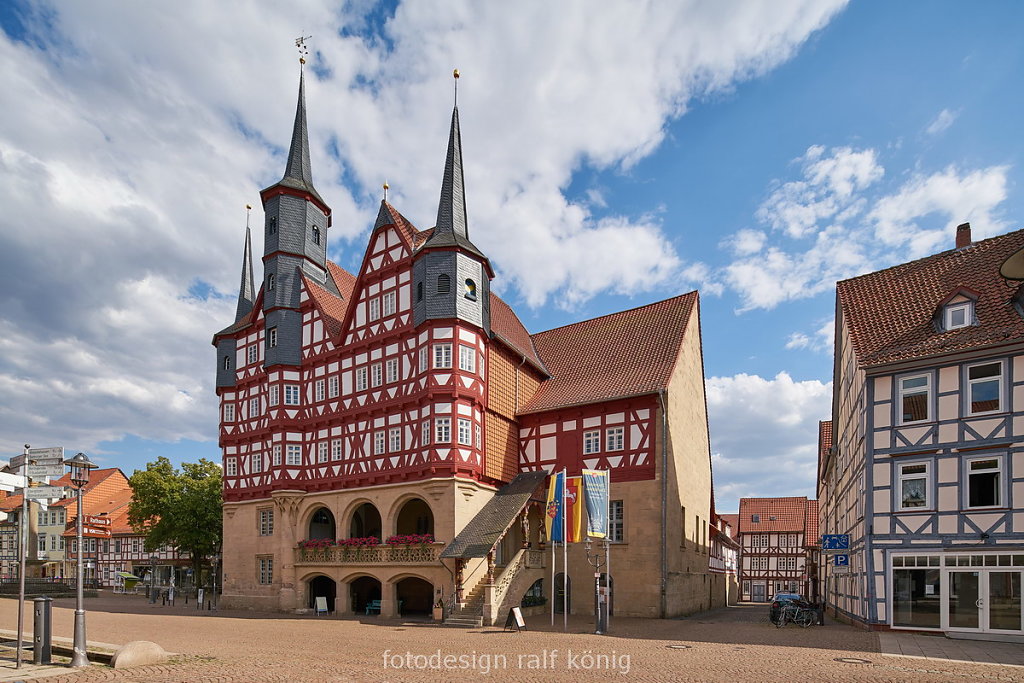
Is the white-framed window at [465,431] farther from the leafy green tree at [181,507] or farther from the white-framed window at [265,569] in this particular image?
the leafy green tree at [181,507]

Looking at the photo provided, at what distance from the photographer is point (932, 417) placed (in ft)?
70.0

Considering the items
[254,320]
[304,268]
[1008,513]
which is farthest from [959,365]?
[254,320]

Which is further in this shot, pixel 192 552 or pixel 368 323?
pixel 192 552

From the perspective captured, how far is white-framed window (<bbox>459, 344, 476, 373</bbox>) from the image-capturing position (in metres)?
30.2

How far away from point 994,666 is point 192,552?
45746 millimetres

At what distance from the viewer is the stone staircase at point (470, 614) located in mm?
24766

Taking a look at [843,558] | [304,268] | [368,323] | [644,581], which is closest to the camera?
[843,558]

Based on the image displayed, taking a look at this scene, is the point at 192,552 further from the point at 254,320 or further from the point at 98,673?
the point at 98,673

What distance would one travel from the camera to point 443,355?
3002 centimetres

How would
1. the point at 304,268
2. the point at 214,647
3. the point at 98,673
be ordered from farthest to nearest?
the point at 304,268
the point at 214,647
the point at 98,673

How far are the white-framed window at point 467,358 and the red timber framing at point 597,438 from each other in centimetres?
478

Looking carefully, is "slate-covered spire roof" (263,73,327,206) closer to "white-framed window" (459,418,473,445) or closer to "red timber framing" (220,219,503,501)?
"red timber framing" (220,219,503,501)

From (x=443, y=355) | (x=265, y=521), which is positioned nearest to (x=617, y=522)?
(x=443, y=355)

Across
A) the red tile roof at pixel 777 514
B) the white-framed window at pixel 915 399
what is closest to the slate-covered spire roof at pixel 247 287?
the white-framed window at pixel 915 399
